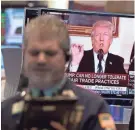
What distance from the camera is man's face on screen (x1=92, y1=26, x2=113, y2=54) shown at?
1738 mm

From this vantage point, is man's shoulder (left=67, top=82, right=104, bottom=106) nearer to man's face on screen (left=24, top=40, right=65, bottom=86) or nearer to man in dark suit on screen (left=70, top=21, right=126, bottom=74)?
man's face on screen (left=24, top=40, right=65, bottom=86)

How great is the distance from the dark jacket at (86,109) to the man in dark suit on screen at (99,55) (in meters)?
0.73

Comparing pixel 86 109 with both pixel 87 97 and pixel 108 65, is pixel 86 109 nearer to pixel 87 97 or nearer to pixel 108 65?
pixel 87 97

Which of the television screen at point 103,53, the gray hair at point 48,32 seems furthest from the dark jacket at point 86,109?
the television screen at point 103,53

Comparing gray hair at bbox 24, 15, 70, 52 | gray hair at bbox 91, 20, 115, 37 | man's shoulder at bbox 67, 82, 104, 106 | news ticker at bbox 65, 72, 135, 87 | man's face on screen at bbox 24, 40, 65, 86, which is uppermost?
gray hair at bbox 91, 20, 115, 37

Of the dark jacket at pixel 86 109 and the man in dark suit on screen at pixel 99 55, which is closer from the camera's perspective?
the dark jacket at pixel 86 109

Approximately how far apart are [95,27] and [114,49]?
150 mm

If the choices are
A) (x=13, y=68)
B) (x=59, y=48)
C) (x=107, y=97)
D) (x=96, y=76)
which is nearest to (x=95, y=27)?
(x=96, y=76)

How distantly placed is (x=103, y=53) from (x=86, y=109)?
82 centimetres

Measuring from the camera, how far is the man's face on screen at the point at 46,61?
963mm

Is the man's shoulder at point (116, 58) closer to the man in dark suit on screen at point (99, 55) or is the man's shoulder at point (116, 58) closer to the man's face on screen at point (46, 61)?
the man in dark suit on screen at point (99, 55)

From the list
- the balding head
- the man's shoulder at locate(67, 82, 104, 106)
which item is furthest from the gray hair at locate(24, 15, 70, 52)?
the man's shoulder at locate(67, 82, 104, 106)

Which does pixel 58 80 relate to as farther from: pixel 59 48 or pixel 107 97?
pixel 107 97

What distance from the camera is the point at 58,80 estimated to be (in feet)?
3.20
